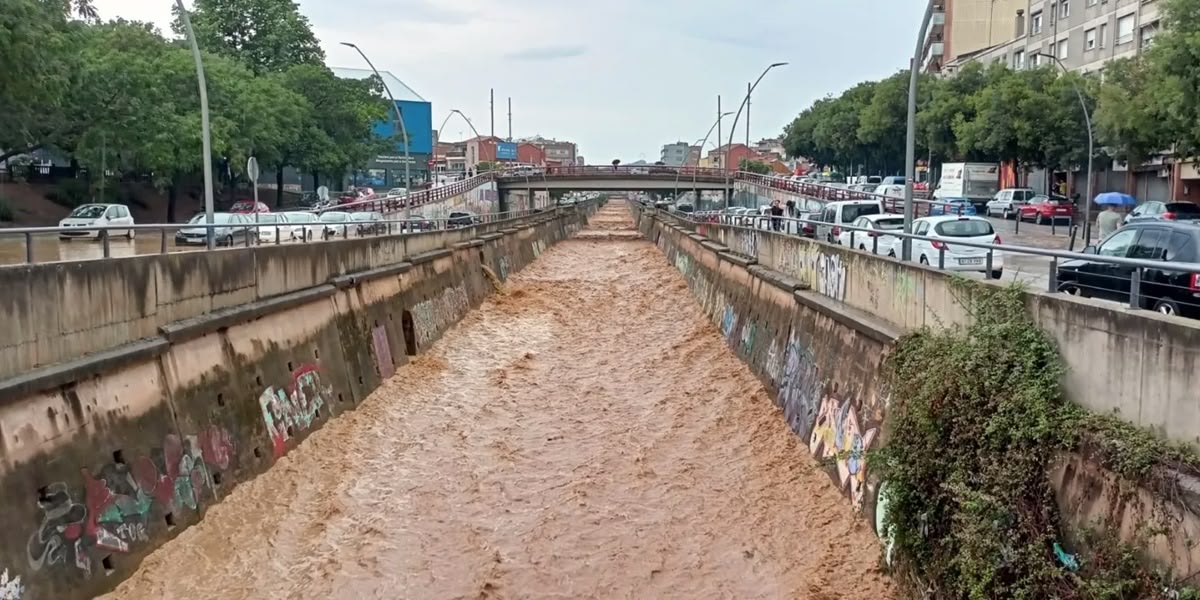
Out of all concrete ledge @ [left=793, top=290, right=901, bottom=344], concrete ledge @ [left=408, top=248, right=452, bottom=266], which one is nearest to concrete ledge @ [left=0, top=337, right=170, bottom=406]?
concrete ledge @ [left=793, top=290, right=901, bottom=344]

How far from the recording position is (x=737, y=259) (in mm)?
24922

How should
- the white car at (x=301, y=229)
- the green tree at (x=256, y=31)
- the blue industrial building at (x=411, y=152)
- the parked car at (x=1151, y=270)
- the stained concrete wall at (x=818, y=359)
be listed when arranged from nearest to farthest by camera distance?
the stained concrete wall at (x=818, y=359) → the parked car at (x=1151, y=270) → the white car at (x=301, y=229) → the green tree at (x=256, y=31) → the blue industrial building at (x=411, y=152)

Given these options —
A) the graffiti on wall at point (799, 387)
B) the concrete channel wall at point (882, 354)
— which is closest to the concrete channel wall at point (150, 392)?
the graffiti on wall at point (799, 387)

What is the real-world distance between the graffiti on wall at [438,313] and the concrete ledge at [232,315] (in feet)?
21.2

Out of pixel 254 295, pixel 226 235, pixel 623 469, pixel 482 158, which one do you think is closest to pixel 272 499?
pixel 254 295

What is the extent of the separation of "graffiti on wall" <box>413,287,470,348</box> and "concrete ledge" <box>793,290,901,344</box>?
9.98 meters

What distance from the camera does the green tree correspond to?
249 feet

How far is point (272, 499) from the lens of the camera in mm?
11969

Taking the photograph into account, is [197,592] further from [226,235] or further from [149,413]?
[226,235]

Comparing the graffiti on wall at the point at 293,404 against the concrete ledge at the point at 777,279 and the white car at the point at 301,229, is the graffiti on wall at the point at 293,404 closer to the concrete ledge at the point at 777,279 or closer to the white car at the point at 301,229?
the concrete ledge at the point at 777,279

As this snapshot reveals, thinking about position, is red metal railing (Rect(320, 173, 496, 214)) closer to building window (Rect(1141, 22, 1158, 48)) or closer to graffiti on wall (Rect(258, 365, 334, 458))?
graffiti on wall (Rect(258, 365, 334, 458))

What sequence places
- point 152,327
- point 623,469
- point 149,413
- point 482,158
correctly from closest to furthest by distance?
point 149,413
point 152,327
point 623,469
point 482,158

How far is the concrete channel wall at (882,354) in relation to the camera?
6.47 meters

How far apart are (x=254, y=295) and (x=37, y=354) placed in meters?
5.28
